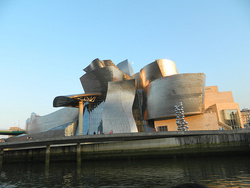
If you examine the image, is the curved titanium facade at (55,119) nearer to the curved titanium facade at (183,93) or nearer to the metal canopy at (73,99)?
the metal canopy at (73,99)

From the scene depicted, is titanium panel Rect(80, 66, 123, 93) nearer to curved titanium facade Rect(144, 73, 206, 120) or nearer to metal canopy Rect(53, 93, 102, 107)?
metal canopy Rect(53, 93, 102, 107)

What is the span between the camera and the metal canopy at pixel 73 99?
38097 millimetres

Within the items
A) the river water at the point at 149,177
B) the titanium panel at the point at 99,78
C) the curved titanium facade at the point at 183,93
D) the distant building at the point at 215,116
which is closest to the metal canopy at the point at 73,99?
the titanium panel at the point at 99,78

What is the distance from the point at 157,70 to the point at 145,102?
9.10 meters

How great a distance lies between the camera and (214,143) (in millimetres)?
20594

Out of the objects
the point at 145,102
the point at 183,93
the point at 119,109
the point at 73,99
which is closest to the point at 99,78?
the point at 73,99

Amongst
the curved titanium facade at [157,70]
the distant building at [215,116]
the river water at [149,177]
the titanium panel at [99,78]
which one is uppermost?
the curved titanium facade at [157,70]

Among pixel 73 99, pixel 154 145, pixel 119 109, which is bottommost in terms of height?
pixel 154 145

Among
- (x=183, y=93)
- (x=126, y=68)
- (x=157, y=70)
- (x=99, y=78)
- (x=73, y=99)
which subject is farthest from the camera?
(x=126, y=68)

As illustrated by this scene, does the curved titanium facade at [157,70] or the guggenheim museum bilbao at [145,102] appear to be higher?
the curved titanium facade at [157,70]

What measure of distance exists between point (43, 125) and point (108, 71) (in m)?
31.4

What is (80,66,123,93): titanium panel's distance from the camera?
1576 inches

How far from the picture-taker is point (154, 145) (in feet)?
73.3

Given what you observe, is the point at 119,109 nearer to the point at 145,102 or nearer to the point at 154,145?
the point at 145,102
